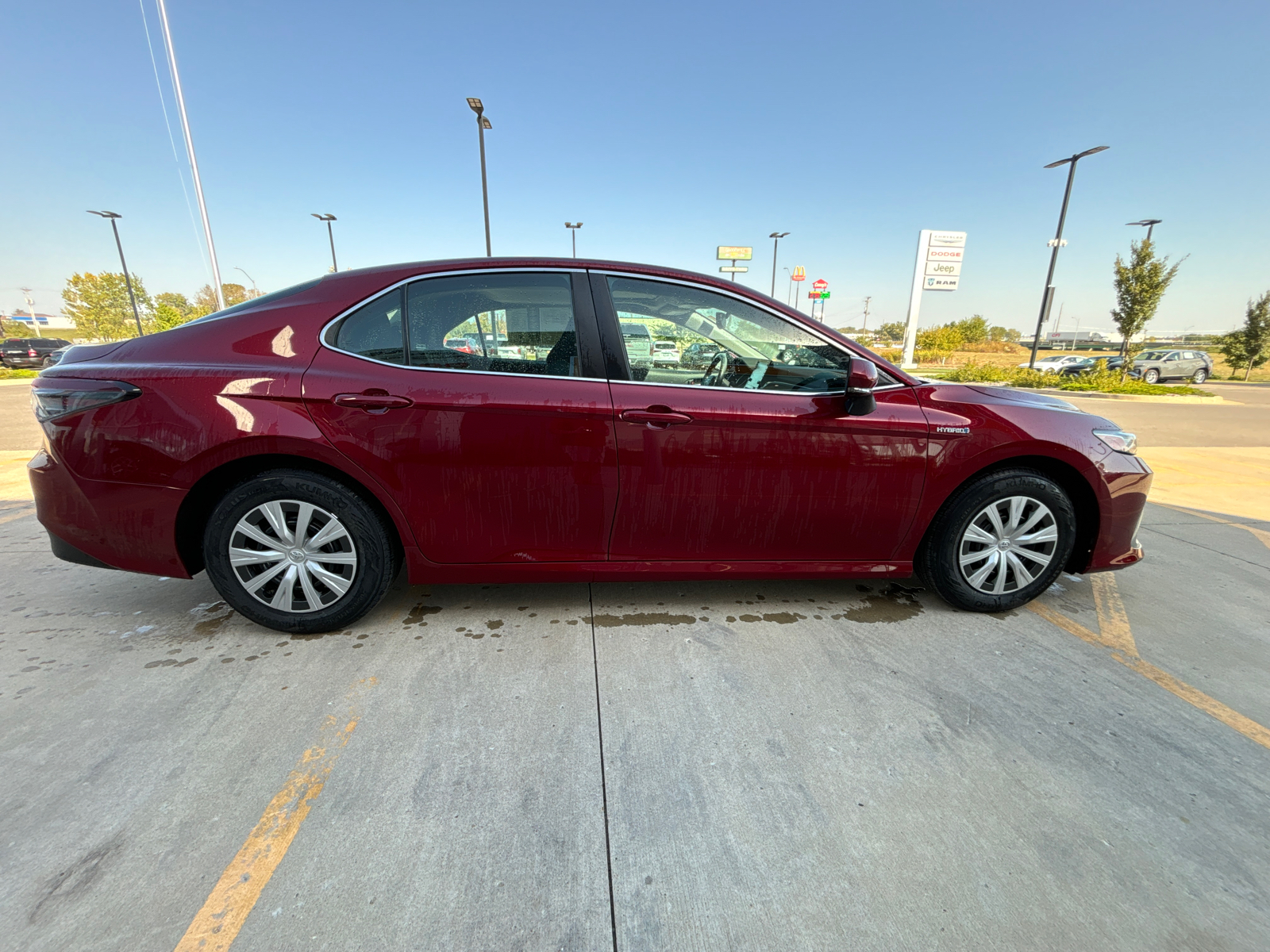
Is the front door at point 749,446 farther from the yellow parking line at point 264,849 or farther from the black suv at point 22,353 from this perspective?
the black suv at point 22,353

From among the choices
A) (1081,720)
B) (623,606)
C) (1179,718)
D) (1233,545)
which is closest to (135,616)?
(623,606)

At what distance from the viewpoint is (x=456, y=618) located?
262cm

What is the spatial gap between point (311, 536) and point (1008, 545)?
10.4 ft

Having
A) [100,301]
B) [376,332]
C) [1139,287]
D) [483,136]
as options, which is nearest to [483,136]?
[483,136]

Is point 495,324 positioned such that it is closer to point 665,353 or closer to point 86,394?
point 665,353

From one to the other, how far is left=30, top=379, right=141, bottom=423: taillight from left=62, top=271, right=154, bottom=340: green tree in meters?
62.5

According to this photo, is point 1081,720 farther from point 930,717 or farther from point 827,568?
point 827,568

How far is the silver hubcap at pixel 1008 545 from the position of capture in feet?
8.49

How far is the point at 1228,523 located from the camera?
428cm

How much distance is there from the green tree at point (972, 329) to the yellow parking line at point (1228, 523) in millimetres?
54651

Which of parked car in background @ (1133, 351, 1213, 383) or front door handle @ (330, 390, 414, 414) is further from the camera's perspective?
parked car in background @ (1133, 351, 1213, 383)

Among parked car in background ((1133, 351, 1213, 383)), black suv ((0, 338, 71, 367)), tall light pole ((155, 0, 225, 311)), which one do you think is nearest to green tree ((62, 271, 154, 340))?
A: black suv ((0, 338, 71, 367))

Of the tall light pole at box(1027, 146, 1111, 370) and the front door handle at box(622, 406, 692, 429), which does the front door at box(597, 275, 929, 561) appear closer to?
the front door handle at box(622, 406, 692, 429)

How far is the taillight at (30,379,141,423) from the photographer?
2182 millimetres
